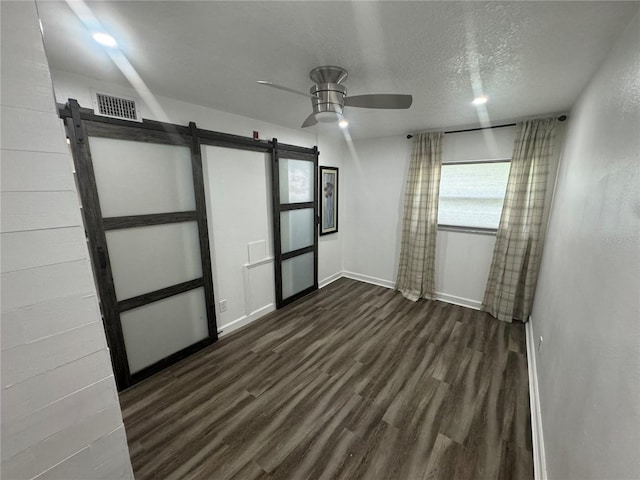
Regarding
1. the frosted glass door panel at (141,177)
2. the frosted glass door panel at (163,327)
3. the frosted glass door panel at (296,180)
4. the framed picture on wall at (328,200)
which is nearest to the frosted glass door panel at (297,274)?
the framed picture on wall at (328,200)

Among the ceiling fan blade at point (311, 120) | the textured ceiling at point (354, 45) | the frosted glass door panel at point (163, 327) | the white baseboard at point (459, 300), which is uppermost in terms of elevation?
the textured ceiling at point (354, 45)

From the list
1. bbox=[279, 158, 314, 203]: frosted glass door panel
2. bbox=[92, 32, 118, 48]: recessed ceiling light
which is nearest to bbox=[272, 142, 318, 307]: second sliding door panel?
bbox=[279, 158, 314, 203]: frosted glass door panel

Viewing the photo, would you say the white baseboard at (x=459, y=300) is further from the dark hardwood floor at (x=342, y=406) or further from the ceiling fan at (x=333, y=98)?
the ceiling fan at (x=333, y=98)

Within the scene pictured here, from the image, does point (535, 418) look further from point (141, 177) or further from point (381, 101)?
point (141, 177)

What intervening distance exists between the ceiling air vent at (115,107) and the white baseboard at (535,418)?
3581 mm

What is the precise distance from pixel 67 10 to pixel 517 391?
3.65m

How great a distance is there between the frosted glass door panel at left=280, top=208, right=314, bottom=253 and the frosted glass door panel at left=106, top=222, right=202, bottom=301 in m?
1.16

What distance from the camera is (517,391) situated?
203 cm

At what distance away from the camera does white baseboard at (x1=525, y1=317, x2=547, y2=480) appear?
1435 millimetres

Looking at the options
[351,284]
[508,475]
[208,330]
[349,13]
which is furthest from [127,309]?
[351,284]

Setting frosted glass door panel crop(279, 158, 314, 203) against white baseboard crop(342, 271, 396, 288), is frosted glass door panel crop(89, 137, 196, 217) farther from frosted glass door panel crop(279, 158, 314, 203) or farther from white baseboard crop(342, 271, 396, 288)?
white baseboard crop(342, 271, 396, 288)

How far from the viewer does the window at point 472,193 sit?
309cm

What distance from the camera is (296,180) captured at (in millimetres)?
3379

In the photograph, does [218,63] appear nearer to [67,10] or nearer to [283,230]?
[67,10]
